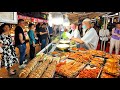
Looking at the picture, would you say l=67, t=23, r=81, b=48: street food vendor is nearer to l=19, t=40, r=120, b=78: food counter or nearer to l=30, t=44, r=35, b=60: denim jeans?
l=19, t=40, r=120, b=78: food counter

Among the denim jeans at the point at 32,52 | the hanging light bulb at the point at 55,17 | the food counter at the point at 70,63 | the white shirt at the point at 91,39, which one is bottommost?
the food counter at the point at 70,63

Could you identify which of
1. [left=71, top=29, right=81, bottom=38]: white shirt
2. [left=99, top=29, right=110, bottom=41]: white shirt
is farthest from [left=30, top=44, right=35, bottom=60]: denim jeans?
[left=99, top=29, right=110, bottom=41]: white shirt

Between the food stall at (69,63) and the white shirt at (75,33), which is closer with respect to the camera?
the food stall at (69,63)

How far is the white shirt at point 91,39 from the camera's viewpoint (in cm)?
478

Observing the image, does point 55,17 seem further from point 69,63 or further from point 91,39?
point 69,63

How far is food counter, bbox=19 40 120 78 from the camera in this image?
15.1ft

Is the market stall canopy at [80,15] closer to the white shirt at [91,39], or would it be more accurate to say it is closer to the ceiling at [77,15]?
the ceiling at [77,15]

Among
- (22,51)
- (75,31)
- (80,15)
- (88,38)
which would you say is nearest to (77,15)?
(80,15)

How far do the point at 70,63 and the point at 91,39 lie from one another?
0.79m

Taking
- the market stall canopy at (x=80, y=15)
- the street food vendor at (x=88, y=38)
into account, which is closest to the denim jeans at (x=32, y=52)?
the street food vendor at (x=88, y=38)

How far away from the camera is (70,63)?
15.5 feet
